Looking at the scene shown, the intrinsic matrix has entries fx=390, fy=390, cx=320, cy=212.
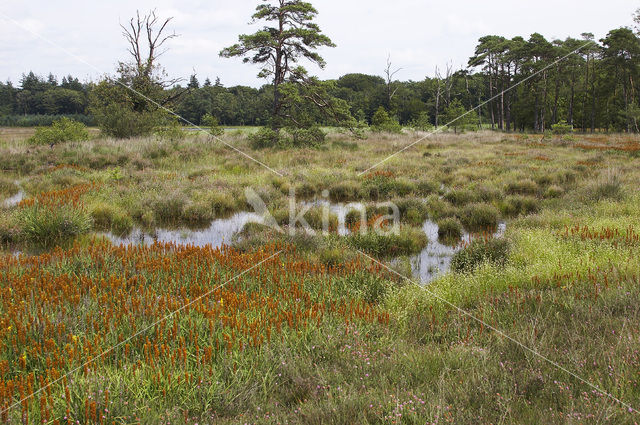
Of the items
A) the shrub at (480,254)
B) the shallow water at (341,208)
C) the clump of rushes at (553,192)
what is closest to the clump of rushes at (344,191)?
the shallow water at (341,208)

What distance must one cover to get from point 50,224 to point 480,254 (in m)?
7.69

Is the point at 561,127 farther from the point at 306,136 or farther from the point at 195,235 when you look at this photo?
the point at 195,235

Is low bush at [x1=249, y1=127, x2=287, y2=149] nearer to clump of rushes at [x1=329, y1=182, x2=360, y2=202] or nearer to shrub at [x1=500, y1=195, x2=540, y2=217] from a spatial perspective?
clump of rushes at [x1=329, y1=182, x2=360, y2=202]

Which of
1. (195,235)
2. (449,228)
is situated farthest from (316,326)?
(449,228)

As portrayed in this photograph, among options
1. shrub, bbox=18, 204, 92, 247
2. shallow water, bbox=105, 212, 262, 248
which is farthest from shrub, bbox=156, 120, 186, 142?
shrub, bbox=18, 204, 92, 247

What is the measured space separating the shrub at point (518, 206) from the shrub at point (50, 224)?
10054 millimetres

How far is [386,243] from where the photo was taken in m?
7.45

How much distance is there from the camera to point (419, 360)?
3021 millimetres

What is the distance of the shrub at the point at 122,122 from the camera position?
881 inches

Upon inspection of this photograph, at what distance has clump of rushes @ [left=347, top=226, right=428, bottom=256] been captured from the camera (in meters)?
7.32

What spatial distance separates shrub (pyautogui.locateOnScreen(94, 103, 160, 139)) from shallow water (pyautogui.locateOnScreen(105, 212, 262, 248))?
1636cm

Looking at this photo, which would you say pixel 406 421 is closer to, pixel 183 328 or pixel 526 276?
pixel 183 328

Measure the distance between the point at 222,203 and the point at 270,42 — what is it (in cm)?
1279

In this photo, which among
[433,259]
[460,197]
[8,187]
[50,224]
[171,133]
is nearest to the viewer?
[433,259]
